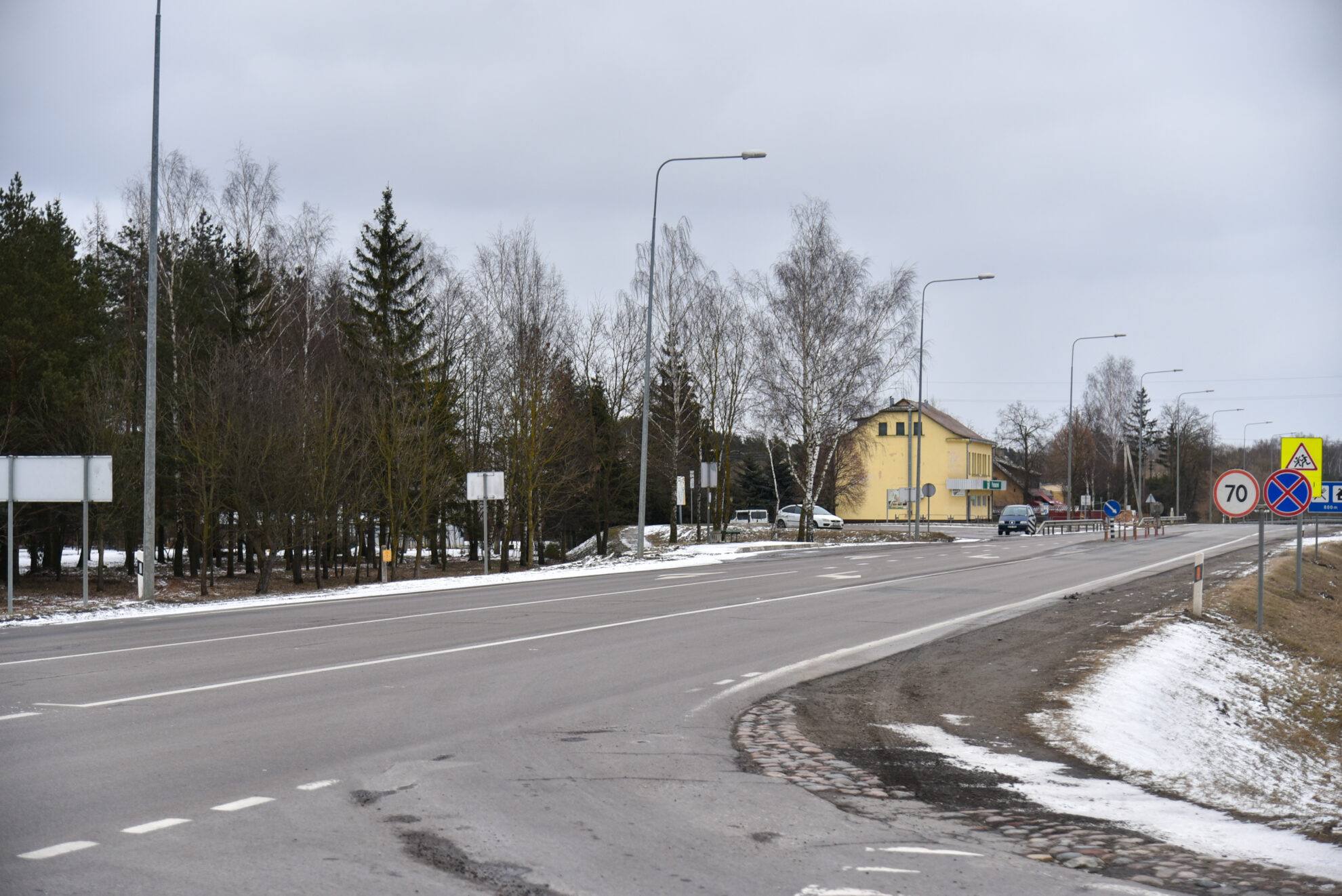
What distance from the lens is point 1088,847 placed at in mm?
5422

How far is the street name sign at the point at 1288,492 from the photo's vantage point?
17.8 metres

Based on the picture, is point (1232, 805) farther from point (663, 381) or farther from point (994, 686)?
point (663, 381)

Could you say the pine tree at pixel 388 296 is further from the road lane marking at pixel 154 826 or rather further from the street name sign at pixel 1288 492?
the road lane marking at pixel 154 826

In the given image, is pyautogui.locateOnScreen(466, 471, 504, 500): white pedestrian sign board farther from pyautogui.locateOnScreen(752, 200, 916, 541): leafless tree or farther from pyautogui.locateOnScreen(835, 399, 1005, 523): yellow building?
pyautogui.locateOnScreen(835, 399, 1005, 523): yellow building

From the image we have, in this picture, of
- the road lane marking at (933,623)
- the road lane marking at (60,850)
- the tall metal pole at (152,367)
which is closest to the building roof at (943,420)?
the road lane marking at (933,623)

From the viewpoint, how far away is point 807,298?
160 feet

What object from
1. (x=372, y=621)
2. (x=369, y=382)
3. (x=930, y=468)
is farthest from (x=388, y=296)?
(x=930, y=468)

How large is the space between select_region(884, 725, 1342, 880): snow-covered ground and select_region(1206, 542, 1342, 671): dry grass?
1114 centimetres

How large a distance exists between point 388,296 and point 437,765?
141ft

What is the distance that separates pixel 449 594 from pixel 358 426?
1622 cm

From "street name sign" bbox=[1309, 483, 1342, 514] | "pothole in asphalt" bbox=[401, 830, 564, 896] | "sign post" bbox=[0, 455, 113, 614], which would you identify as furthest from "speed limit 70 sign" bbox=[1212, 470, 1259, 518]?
"sign post" bbox=[0, 455, 113, 614]

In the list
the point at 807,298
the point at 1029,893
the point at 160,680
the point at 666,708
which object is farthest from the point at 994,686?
the point at 807,298

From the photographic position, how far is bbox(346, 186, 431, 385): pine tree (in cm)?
4653

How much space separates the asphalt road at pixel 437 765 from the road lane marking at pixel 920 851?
25 millimetres
